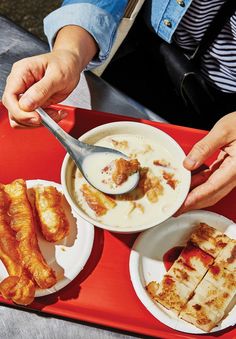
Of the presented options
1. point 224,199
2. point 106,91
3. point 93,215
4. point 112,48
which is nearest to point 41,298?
point 93,215

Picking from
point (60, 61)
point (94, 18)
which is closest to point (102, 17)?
point (94, 18)

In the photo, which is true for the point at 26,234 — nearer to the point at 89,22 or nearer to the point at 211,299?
the point at 211,299

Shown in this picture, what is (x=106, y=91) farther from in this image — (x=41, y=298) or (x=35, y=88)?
(x=41, y=298)

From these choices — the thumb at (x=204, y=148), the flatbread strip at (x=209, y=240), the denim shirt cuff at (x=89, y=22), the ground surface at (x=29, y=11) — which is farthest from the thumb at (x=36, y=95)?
the ground surface at (x=29, y=11)

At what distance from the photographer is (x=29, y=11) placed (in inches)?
106

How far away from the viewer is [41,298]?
1.23m

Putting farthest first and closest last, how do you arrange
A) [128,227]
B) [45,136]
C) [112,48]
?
[112,48] → [45,136] → [128,227]

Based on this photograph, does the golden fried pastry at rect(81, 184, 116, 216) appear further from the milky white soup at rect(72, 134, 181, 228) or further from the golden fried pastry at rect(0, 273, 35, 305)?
the golden fried pastry at rect(0, 273, 35, 305)

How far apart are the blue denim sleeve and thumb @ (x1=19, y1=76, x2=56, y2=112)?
24 centimetres

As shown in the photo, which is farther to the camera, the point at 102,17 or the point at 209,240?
the point at 102,17

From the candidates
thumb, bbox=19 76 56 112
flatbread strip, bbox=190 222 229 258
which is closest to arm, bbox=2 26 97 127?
thumb, bbox=19 76 56 112

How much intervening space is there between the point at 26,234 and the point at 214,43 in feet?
2.61

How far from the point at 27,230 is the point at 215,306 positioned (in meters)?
0.51

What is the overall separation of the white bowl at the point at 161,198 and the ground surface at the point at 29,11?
→ 4.93ft
